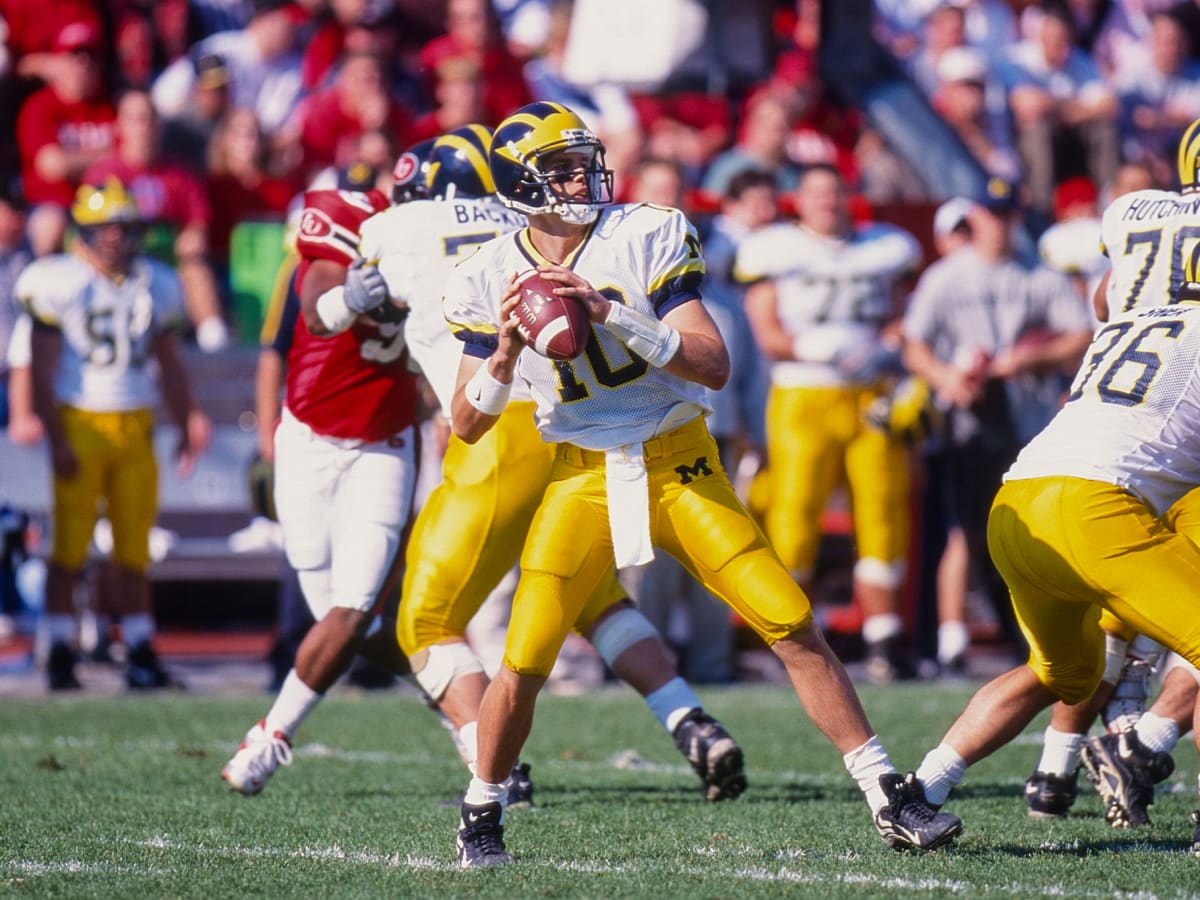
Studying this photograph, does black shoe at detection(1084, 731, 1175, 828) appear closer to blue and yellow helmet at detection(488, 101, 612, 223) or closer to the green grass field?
the green grass field

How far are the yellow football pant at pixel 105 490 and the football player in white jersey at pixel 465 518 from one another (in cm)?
342

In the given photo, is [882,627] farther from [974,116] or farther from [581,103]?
[974,116]

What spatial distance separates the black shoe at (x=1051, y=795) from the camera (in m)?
5.07

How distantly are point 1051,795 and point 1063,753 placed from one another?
113 mm

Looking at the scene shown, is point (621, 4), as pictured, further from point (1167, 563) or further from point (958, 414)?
point (1167, 563)

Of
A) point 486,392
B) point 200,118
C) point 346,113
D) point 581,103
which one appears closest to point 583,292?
point 486,392

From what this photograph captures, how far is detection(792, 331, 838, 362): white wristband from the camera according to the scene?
8.78 m

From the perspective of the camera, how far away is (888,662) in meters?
8.72

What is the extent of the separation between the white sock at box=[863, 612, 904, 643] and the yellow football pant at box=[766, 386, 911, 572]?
247 mm

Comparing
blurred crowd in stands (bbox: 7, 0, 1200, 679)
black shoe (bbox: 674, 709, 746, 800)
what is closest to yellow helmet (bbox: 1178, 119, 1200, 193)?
black shoe (bbox: 674, 709, 746, 800)

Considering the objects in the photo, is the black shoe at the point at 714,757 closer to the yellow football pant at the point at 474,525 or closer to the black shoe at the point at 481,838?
the yellow football pant at the point at 474,525

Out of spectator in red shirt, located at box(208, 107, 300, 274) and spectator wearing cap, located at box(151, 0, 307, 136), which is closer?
spectator in red shirt, located at box(208, 107, 300, 274)

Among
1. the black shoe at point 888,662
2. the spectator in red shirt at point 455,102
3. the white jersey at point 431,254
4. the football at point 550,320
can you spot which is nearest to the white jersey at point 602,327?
the football at point 550,320

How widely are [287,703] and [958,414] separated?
13.8 feet
